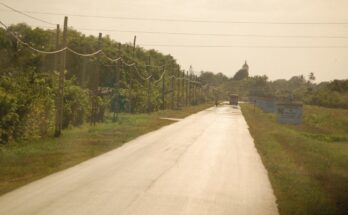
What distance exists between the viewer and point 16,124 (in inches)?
832

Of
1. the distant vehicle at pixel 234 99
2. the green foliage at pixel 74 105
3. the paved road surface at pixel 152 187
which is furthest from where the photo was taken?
the distant vehicle at pixel 234 99

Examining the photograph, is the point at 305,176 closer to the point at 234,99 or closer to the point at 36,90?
the point at 36,90

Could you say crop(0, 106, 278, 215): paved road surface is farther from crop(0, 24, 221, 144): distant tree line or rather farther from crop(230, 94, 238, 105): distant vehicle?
crop(230, 94, 238, 105): distant vehicle

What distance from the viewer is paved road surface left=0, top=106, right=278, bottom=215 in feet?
33.8

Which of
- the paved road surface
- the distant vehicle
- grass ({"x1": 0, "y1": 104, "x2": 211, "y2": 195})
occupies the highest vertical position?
the distant vehicle

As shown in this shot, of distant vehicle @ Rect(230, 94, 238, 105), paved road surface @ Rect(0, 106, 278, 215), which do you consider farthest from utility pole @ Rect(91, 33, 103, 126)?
distant vehicle @ Rect(230, 94, 238, 105)

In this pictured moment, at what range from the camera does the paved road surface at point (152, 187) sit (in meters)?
10.3

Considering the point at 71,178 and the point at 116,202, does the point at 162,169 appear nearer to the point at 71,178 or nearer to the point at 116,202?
the point at 71,178

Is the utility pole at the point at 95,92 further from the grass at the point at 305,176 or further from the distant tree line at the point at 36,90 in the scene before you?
the grass at the point at 305,176

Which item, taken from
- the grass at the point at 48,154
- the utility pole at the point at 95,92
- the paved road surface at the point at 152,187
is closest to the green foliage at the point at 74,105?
the utility pole at the point at 95,92

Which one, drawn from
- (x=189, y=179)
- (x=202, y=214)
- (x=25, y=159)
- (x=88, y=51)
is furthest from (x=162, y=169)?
(x=88, y=51)

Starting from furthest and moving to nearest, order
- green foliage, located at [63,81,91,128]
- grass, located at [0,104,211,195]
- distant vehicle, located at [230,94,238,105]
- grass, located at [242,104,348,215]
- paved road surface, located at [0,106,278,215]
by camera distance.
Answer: distant vehicle, located at [230,94,238,105] < green foliage, located at [63,81,91,128] < grass, located at [0,104,211,195] < grass, located at [242,104,348,215] < paved road surface, located at [0,106,278,215]

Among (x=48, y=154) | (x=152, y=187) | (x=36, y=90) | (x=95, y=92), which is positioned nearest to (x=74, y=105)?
(x=95, y=92)

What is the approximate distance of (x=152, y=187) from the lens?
506 inches
